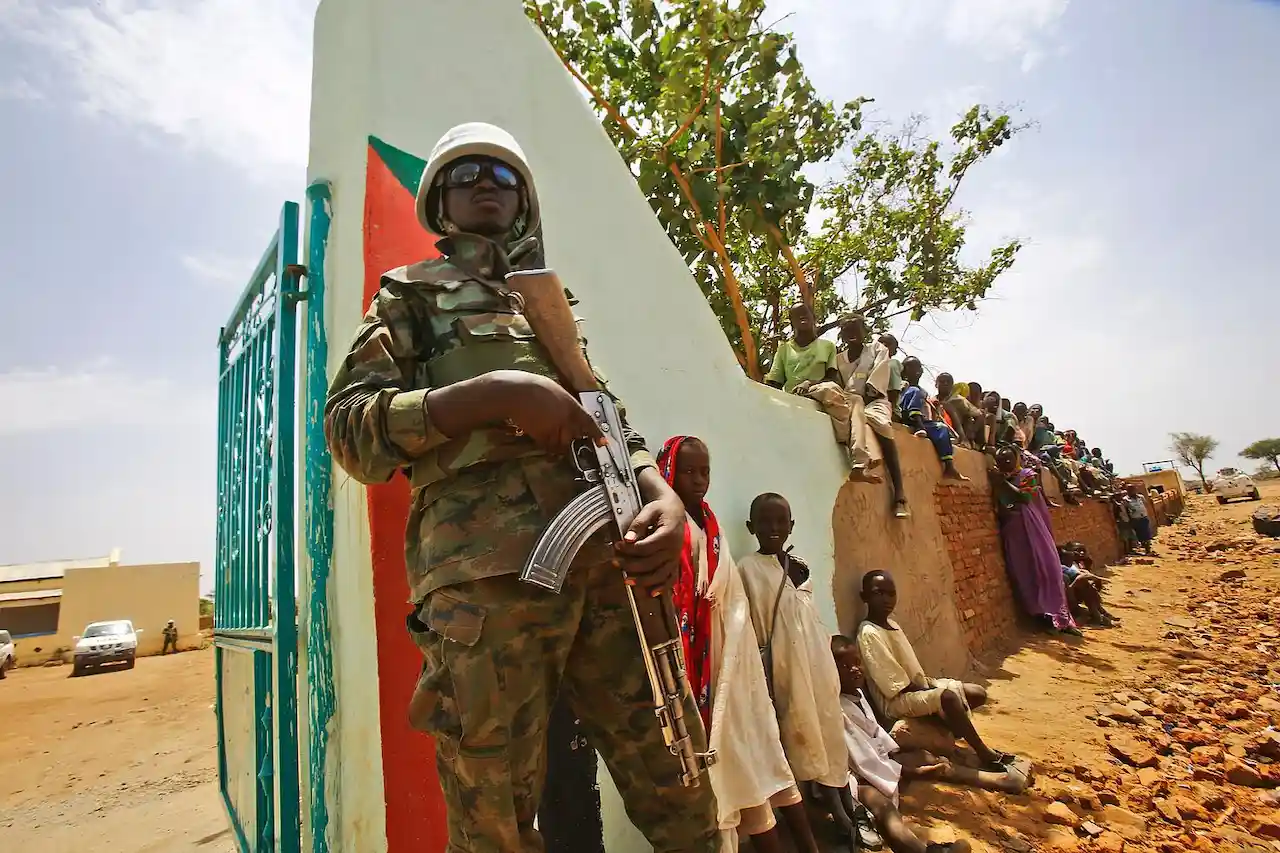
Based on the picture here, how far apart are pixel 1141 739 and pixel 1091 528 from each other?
980 centimetres

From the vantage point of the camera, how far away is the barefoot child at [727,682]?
2316 millimetres

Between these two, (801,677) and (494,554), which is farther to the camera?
(801,677)

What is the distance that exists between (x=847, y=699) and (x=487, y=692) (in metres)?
2.58

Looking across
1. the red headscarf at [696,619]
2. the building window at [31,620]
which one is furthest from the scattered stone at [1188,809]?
the building window at [31,620]

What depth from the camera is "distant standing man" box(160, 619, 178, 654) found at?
20109 millimetres

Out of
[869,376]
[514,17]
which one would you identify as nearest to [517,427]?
[514,17]

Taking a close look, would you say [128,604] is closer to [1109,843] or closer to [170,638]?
[170,638]

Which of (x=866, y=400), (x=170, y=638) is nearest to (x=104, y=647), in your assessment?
(x=170, y=638)

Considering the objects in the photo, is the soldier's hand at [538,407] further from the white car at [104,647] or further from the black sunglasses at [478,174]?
the white car at [104,647]

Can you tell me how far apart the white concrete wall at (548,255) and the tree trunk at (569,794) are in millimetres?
115

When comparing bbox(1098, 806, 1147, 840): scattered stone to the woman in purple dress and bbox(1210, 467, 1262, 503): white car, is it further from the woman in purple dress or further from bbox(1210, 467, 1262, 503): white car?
bbox(1210, 467, 1262, 503): white car

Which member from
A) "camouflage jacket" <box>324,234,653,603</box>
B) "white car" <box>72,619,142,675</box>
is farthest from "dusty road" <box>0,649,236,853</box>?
"white car" <box>72,619,142,675</box>

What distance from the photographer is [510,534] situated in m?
1.20

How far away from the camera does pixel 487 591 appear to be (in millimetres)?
1180
